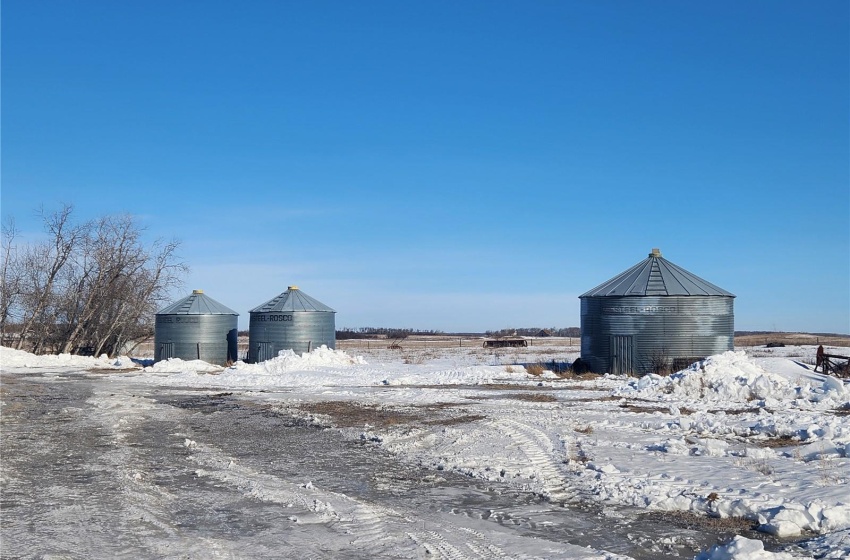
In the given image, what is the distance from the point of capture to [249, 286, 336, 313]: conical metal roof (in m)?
37.5

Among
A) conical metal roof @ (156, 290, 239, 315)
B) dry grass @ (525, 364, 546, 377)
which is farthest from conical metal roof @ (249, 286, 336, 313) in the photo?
dry grass @ (525, 364, 546, 377)

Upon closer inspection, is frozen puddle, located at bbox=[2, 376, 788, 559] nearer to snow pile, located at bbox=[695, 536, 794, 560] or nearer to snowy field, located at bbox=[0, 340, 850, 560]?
snowy field, located at bbox=[0, 340, 850, 560]

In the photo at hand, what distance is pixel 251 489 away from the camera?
31.6ft

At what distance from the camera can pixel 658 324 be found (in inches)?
1119

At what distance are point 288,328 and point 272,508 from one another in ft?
93.9

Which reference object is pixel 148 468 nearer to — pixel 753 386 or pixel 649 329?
pixel 753 386

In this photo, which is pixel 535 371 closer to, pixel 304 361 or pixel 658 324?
pixel 658 324

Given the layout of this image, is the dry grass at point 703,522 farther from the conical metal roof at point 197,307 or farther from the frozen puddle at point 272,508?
the conical metal roof at point 197,307

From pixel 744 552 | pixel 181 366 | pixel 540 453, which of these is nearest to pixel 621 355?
pixel 540 453

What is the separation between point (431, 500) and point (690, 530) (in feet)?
9.54

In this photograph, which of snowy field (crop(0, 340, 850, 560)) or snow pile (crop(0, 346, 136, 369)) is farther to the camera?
snow pile (crop(0, 346, 136, 369))

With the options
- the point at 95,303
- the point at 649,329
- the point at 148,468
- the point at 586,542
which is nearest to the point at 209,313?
the point at 95,303

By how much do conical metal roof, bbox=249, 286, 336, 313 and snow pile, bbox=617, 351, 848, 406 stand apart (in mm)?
18232

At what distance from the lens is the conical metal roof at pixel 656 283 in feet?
94.6
